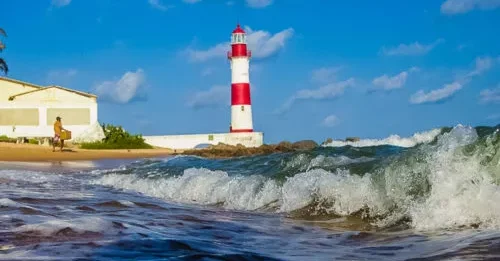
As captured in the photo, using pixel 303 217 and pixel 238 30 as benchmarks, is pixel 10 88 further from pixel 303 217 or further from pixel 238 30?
pixel 303 217

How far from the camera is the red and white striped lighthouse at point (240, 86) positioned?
124ft

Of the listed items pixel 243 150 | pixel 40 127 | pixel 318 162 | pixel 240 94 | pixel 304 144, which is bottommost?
pixel 318 162

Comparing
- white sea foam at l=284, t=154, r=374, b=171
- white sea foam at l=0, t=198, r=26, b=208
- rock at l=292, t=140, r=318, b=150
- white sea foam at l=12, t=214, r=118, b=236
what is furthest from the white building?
white sea foam at l=12, t=214, r=118, b=236

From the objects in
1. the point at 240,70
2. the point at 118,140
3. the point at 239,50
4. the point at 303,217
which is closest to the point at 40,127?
the point at 118,140

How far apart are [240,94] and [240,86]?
47 cm

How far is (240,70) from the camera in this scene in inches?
1513

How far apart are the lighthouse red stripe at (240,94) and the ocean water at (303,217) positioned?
28.7m

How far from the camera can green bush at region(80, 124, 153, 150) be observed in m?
30.2

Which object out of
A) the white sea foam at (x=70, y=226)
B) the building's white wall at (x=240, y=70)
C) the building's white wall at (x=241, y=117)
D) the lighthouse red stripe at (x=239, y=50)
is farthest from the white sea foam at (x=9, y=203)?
the lighthouse red stripe at (x=239, y=50)

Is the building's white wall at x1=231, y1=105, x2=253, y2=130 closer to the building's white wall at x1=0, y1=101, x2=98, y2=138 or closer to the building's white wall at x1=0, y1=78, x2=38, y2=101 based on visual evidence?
the building's white wall at x1=0, y1=101, x2=98, y2=138

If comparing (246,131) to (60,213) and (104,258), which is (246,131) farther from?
(104,258)

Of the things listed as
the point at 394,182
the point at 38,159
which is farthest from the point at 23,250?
the point at 38,159

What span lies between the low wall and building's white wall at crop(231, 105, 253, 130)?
0.49 meters

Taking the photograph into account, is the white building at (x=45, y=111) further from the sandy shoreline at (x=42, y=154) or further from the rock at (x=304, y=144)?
the rock at (x=304, y=144)
